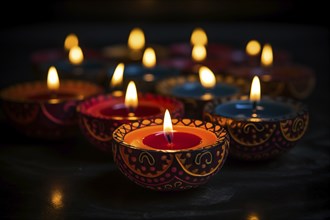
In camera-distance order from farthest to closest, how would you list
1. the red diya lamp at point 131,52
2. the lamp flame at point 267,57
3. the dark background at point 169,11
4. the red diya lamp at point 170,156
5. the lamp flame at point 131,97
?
the dark background at point 169,11
the red diya lamp at point 131,52
the lamp flame at point 267,57
the lamp flame at point 131,97
the red diya lamp at point 170,156

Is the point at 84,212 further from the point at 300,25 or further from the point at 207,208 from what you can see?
the point at 300,25

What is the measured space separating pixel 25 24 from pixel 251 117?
5.97 ft

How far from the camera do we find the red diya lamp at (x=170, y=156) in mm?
1017

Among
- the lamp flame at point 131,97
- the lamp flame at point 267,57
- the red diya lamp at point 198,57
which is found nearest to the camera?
the lamp flame at point 131,97

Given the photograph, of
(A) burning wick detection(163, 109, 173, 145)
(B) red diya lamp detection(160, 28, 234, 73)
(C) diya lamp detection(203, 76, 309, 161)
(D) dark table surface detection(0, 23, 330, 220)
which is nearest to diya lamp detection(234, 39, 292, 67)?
(B) red diya lamp detection(160, 28, 234, 73)

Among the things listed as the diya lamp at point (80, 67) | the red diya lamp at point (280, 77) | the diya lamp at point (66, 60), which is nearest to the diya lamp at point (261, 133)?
the red diya lamp at point (280, 77)

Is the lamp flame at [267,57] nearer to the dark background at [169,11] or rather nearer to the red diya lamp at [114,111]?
the red diya lamp at [114,111]

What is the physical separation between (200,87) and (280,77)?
0.83ft

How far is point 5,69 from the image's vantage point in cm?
202

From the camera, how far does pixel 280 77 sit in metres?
1.68

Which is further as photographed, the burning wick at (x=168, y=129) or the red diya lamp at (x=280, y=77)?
the red diya lamp at (x=280, y=77)

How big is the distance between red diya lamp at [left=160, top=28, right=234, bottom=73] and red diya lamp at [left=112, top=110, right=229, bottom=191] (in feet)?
2.05

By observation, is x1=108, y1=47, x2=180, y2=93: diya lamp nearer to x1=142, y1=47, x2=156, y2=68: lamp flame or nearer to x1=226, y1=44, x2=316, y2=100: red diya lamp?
x1=142, y1=47, x2=156, y2=68: lamp flame

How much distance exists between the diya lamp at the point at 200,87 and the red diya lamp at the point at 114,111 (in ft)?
0.19
